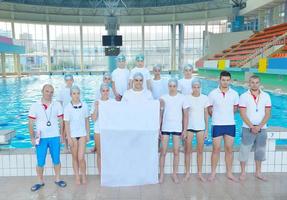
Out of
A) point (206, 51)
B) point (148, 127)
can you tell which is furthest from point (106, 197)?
point (206, 51)

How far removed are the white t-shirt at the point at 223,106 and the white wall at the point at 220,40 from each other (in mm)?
23236

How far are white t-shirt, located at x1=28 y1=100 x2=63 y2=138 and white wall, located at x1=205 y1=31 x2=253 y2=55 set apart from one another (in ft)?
79.6

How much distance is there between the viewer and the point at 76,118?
3.62 metres

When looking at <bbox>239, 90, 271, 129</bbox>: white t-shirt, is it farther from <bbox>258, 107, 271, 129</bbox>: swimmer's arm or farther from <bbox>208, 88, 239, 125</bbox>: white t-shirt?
<bbox>208, 88, 239, 125</bbox>: white t-shirt

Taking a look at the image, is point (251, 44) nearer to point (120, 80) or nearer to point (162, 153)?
point (120, 80)

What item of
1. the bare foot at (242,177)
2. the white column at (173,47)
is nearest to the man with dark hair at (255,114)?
the bare foot at (242,177)

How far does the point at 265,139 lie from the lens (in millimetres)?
3824

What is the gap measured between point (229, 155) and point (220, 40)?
24.4m

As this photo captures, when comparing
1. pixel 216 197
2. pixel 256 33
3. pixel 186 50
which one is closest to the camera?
pixel 216 197

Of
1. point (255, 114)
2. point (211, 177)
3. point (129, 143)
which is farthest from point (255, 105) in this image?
point (129, 143)

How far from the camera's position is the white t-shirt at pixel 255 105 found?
373 cm

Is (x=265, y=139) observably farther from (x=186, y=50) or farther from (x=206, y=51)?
(x=186, y=50)

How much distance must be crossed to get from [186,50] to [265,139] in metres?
31.9

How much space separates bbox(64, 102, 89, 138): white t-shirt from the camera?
11.8ft
